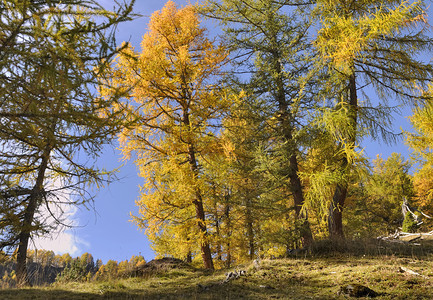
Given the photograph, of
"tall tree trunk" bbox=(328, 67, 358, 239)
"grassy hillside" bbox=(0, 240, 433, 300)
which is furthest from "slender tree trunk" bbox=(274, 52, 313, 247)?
"grassy hillside" bbox=(0, 240, 433, 300)

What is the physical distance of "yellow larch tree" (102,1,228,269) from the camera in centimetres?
1029

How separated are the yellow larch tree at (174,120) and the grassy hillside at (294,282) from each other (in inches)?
98.6

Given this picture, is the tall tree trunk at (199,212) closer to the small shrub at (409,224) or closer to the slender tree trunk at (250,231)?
the slender tree trunk at (250,231)

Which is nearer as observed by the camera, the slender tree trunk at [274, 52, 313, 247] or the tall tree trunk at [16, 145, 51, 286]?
the tall tree trunk at [16, 145, 51, 286]

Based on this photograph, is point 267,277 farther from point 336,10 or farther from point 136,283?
point 336,10

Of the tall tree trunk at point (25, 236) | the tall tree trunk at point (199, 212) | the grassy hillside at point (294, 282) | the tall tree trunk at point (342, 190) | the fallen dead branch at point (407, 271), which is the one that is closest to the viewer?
the grassy hillside at point (294, 282)

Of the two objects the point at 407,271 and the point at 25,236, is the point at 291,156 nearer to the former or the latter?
the point at 407,271

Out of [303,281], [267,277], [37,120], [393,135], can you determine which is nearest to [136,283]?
[267,277]

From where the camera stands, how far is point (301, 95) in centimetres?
982

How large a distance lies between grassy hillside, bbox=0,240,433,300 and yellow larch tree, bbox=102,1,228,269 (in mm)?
2504

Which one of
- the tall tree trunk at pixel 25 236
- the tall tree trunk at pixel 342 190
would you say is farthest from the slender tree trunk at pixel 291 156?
the tall tree trunk at pixel 25 236

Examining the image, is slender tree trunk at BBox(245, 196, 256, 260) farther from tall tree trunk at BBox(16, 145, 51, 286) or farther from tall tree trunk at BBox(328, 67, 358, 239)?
tall tree trunk at BBox(16, 145, 51, 286)

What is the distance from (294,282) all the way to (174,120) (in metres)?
6.55

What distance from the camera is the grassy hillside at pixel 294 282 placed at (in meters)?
5.89
